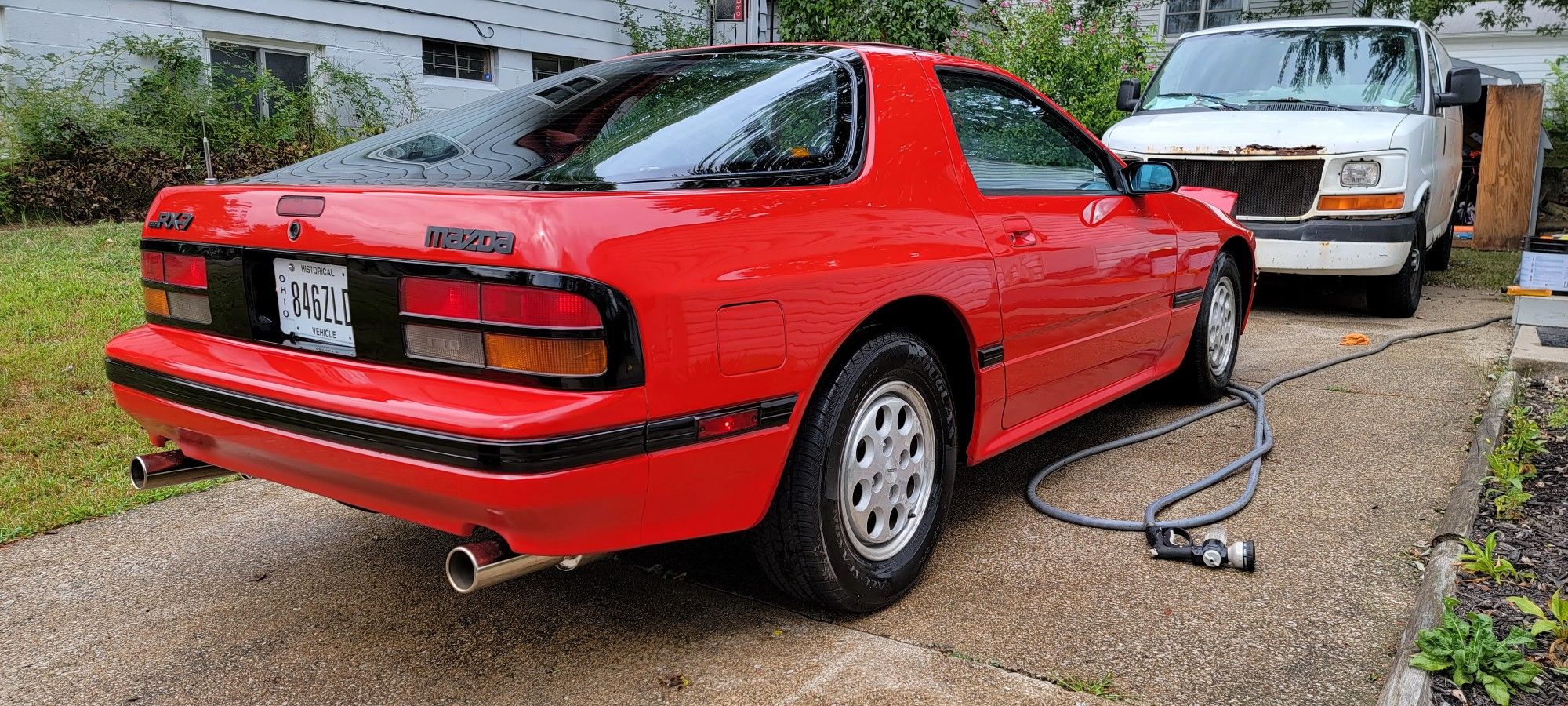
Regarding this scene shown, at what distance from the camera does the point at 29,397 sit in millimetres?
4637

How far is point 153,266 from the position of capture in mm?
2820

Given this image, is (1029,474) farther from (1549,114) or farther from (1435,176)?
(1549,114)

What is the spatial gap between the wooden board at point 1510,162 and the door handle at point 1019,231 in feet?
32.2

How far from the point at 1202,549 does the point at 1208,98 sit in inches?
217

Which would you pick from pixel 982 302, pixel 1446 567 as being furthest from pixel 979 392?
pixel 1446 567

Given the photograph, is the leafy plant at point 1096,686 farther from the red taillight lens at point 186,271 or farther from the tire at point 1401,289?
the tire at point 1401,289

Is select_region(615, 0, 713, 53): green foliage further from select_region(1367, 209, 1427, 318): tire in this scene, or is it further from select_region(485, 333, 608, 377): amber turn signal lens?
select_region(485, 333, 608, 377): amber turn signal lens

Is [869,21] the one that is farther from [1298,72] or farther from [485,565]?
[485,565]

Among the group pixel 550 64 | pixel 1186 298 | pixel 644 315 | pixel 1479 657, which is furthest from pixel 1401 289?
pixel 550 64

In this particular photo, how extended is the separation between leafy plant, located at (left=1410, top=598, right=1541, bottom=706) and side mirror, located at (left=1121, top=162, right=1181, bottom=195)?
192cm

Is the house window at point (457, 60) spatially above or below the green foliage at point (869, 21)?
below

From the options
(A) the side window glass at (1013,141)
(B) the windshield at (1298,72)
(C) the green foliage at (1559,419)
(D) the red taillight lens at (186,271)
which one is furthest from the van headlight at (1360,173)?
(D) the red taillight lens at (186,271)

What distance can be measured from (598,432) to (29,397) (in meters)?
3.72

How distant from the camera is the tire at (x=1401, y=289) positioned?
733 cm
